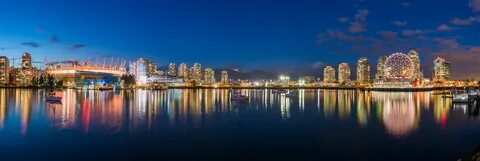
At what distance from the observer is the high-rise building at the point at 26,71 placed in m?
162

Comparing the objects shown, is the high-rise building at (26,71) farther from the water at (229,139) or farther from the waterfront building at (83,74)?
the water at (229,139)

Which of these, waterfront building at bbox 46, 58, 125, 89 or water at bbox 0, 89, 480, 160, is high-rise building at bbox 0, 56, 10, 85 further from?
water at bbox 0, 89, 480, 160

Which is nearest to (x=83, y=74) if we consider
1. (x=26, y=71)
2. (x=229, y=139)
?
(x=26, y=71)

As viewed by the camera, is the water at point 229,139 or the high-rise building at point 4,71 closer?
the water at point 229,139

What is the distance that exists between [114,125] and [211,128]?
20.4ft

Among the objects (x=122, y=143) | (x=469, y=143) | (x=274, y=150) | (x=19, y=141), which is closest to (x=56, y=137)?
(x=19, y=141)

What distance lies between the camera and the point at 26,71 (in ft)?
545

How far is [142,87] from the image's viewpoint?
169875mm

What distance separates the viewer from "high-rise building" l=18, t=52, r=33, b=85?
162 meters

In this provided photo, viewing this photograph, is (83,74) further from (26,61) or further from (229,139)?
(229,139)

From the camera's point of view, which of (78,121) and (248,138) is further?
(78,121)

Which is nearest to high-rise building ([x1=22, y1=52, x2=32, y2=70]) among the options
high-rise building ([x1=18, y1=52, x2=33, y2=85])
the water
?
high-rise building ([x1=18, y1=52, x2=33, y2=85])

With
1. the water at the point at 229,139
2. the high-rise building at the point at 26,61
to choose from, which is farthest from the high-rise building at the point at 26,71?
the water at the point at 229,139

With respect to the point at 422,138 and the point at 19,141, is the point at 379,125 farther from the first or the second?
the point at 19,141
